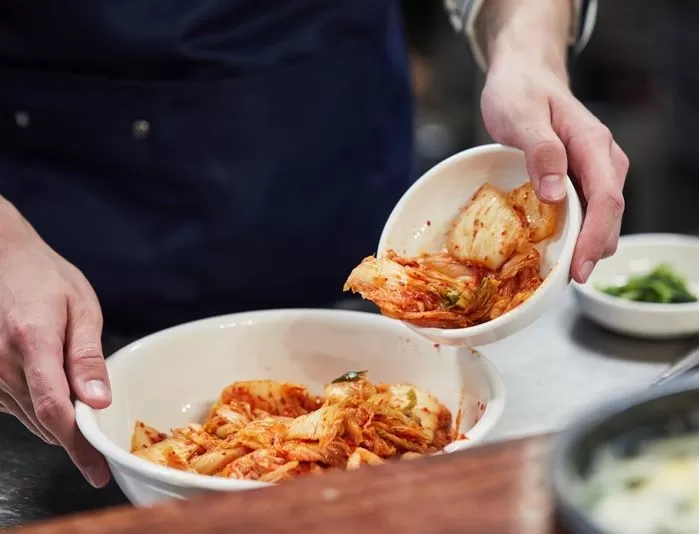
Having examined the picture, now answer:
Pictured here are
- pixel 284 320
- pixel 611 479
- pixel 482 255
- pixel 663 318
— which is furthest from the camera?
pixel 663 318

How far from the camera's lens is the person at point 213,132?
192cm

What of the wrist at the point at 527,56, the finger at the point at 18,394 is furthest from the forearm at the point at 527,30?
the finger at the point at 18,394

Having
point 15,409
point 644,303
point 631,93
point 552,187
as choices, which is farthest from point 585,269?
point 631,93

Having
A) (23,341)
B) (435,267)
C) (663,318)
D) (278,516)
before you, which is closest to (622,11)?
(663,318)

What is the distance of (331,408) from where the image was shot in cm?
134

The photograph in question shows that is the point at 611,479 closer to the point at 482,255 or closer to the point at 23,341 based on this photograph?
the point at 482,255

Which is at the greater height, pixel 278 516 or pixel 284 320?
pixel 278 516

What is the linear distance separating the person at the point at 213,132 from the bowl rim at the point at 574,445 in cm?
91

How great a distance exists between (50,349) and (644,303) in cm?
111

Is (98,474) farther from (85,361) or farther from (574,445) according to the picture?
(574,445)

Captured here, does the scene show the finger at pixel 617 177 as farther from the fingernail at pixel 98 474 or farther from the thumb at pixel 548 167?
the fingernail at pixel 98 474

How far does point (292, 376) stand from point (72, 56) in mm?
827

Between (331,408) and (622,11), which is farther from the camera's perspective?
(622,11)

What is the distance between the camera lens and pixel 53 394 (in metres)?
1.28
